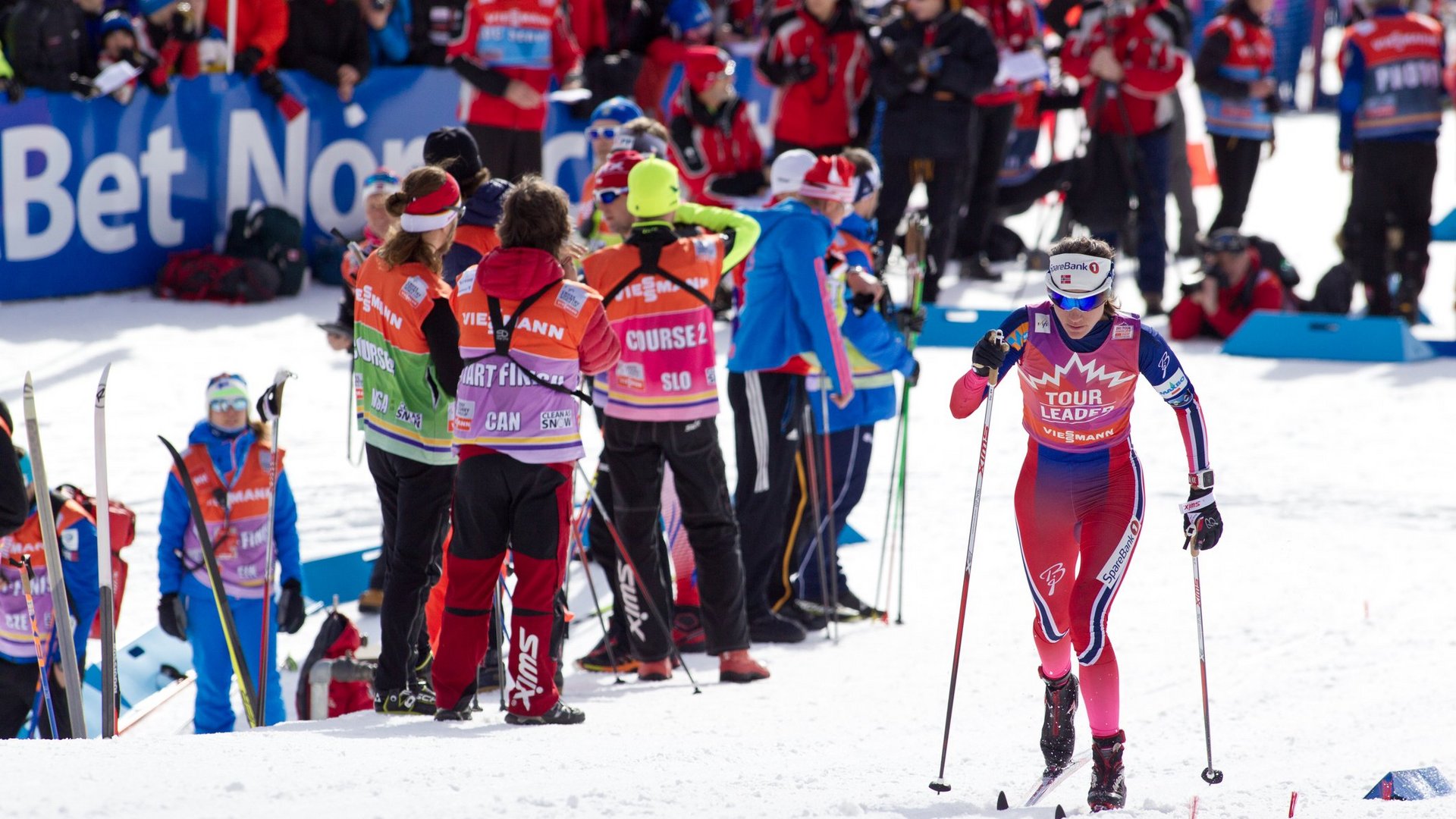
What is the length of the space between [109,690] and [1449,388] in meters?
8.01

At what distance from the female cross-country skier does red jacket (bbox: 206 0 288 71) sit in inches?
334

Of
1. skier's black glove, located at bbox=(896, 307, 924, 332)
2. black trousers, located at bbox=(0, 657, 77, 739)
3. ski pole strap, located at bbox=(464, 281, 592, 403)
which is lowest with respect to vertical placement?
black trousers, located at bbox=(0, 657, 77, 739)

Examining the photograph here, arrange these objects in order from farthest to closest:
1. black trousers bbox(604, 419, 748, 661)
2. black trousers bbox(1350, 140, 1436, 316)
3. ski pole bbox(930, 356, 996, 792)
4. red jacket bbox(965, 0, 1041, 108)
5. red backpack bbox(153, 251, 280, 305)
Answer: red jacket bbox(965, 0, 1041, 108) < red backpack bbox(153, 251, 280, 305) < black trousers bbox(1350, 140, 1436, 316) < black trousers bbox(604, 419, 748, 661) < ski pole bbox(930, 356, 996, 792)

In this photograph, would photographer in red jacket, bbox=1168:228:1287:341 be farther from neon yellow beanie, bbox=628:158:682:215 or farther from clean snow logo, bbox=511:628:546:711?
clean snow logo, bbox=511:628:546:711

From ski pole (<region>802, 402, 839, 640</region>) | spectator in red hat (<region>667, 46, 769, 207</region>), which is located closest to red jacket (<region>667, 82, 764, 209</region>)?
spectator in red hat (<region>667, 46, 769, 207</region>)

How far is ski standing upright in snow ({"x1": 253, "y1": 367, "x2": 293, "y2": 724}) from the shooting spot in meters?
6.11

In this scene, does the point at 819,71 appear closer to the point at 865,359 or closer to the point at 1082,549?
the point at 865,359

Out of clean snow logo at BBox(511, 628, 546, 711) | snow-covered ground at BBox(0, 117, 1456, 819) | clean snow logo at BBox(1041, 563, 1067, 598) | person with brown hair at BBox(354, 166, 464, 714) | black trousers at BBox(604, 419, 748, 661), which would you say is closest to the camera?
snow-covered ground at BBox(0, 117, 1456, 819)

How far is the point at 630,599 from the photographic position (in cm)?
640

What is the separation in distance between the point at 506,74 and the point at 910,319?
15.8ft

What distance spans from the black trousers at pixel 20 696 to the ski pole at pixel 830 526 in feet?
9.65

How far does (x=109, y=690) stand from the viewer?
533cm

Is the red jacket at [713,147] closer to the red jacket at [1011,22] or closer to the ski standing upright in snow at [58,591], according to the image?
the red jacket at [1011,22]

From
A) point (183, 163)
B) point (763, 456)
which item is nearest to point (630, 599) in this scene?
A: point (763, 456)
